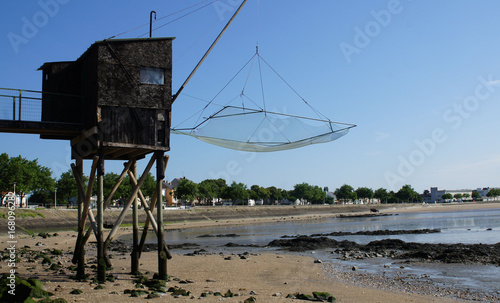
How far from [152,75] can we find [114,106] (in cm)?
193

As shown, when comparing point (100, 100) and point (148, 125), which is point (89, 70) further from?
point (148, 125)

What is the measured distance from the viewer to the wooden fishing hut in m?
15.2

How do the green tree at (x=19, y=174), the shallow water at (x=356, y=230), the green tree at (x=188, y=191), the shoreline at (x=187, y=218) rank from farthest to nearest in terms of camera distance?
1. the green tree at (x=188, y=191)
2. the green tree at (x=19, y=174)
3. the shoreline at (x=187, y=218)
4. the shallow water at (x=356, y=230)

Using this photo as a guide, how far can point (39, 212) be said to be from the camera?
2489 inches

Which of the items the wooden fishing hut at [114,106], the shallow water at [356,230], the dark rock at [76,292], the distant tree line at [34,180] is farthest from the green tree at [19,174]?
the dark rock at [76,292]

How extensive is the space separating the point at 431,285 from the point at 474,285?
1.92 meters

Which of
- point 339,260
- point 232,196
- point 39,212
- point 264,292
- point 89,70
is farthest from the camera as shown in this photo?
point 232,196

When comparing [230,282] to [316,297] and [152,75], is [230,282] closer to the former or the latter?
[316,297]

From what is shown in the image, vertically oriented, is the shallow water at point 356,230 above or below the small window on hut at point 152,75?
below

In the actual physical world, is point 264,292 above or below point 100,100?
below

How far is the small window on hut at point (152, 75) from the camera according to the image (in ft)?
52.4

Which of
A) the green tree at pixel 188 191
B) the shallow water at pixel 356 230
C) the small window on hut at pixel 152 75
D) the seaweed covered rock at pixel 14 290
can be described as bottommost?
the shallow water at pixel 356 230

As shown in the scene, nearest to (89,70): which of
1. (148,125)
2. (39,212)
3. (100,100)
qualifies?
(100,100)

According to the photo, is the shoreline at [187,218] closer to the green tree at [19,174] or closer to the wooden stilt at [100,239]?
the green tree at [19,174]
